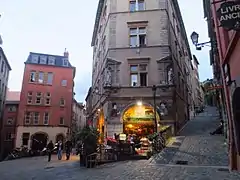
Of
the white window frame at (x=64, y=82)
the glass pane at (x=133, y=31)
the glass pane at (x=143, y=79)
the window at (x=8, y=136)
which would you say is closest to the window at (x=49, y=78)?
the white window frame at (x=64, y=82)

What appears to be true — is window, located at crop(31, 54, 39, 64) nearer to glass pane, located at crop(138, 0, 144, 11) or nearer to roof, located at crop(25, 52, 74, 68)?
roof, located at crop(25, 52, 74, 68)

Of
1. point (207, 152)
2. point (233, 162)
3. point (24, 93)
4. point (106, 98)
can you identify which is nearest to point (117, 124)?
point (106, 98)

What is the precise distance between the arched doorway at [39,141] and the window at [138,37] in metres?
21.6

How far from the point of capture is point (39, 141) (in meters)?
34.4

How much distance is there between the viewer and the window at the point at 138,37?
A: 2144 centimetres

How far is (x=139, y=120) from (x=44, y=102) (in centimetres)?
2217

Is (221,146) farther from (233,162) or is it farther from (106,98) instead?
(106,98)

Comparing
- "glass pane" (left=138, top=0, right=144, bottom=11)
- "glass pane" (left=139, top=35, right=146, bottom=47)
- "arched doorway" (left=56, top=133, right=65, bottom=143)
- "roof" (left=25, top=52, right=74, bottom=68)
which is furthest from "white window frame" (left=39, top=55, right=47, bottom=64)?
"glass pane" (left=139, top=35, right=146, bottom=47)

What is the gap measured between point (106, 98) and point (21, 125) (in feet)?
64.8

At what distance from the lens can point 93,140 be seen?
491 inches

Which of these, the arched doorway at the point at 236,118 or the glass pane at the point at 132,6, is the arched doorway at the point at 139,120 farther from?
the arched doorway at the point at 236,118

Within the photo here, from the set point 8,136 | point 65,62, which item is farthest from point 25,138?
point 65,62

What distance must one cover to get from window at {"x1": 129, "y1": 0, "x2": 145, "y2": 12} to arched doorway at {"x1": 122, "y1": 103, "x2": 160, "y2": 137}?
957cm

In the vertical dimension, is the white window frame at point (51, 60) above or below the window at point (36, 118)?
above
